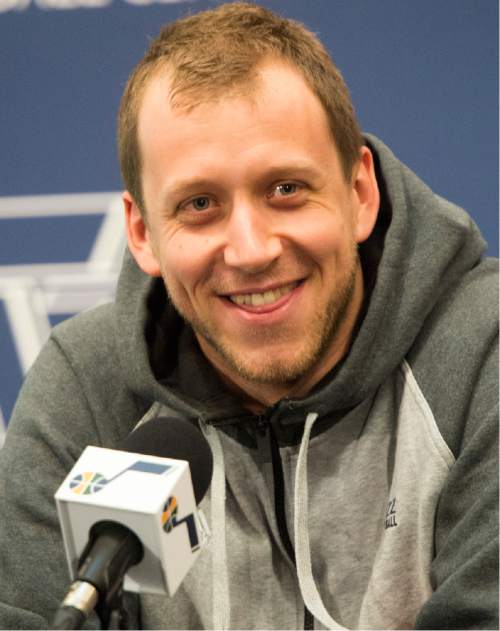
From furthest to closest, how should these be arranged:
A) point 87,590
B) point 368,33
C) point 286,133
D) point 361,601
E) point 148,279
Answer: point 368,33, point 148,279, point 361,601, point 286,133, point 87,590

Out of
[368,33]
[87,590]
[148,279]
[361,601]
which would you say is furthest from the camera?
[368,33]

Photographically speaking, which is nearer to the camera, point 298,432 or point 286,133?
point 286,133

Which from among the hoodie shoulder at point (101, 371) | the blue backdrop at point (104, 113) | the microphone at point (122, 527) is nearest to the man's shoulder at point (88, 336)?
the hoodie shoulder at point (101, 371)

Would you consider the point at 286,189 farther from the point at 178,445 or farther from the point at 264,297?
the point at 178,445

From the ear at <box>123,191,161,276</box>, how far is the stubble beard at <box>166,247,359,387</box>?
0.32 feet

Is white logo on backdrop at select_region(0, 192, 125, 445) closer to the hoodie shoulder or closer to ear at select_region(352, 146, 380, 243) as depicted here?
the hoodie shoulder

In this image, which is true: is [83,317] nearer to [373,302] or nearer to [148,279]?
[148,279]

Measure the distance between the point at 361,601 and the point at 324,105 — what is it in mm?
573

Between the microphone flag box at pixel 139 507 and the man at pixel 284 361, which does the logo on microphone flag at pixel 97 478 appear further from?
the man at pixel 284 361

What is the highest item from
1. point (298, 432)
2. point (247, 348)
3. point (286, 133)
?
point (286, 133)

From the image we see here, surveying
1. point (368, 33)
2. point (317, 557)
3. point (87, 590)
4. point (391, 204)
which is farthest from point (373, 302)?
point (368, 33)

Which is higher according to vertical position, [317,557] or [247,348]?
[247,348]

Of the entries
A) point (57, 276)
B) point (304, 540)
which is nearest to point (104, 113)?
point (57, 276)

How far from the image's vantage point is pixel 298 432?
1.18m
